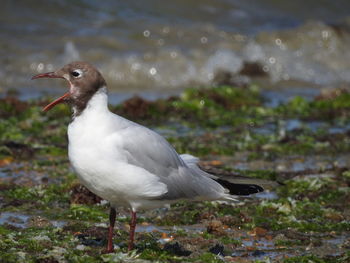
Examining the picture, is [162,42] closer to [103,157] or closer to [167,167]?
[167,167]

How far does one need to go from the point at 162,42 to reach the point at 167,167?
423 inches

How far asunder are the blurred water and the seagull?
24.7ft

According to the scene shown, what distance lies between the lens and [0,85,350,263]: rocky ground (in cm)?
531

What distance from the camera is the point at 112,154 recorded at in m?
4.70

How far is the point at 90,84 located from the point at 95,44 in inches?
406

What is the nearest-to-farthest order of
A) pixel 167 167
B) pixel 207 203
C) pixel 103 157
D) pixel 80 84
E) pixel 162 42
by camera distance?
1. pixel 103 157
2. pixel 80 84
3. pixel 167 167
4. pixel 207 203
5. pixel 162 42

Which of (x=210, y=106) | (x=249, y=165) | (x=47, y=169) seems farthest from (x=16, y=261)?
(x=210, y=106)

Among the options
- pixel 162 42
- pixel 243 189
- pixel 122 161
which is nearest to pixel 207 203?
pixel 243 189

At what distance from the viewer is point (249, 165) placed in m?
7.99

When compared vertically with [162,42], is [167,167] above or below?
above

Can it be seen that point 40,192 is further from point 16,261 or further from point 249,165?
point 249,165

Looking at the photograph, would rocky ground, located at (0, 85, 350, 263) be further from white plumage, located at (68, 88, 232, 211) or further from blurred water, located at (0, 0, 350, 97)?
blurred water, located at (0, 0, 350, 97)

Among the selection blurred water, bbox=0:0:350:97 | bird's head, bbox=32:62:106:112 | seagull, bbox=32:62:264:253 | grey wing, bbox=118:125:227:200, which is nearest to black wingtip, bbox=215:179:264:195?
grey wing, bbox=118:125:227:200

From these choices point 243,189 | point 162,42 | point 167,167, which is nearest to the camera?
point 167,167
